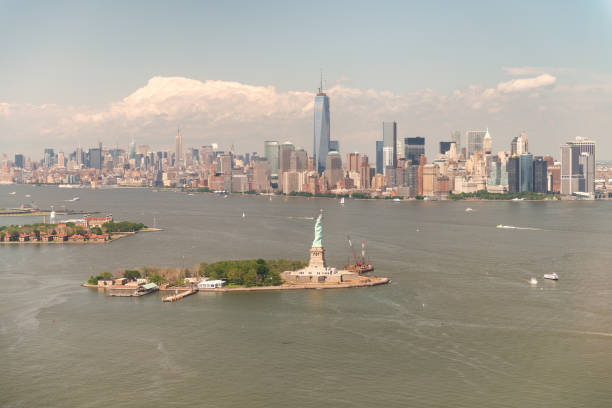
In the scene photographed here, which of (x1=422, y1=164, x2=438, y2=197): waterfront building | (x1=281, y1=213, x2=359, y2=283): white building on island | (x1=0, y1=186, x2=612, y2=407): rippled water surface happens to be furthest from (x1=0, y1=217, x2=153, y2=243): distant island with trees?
(x1=422, y1=164, x2=438, y2=197): waterfront building

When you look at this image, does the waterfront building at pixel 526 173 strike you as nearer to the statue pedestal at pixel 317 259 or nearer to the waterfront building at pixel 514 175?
the waterfront building at pixel 514 175

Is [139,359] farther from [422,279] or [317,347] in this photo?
[422,279]

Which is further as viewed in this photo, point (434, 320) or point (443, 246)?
point (443, 246)

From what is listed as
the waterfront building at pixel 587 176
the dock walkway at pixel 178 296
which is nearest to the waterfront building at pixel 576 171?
the waterfront building at pixel 587 176

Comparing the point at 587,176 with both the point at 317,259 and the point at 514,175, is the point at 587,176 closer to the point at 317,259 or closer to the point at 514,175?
the point at 514,175

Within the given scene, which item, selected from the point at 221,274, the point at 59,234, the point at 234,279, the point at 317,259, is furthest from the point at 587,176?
the point at 234,279

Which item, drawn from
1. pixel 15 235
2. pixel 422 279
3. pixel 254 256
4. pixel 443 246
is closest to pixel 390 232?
pixel 443 246
